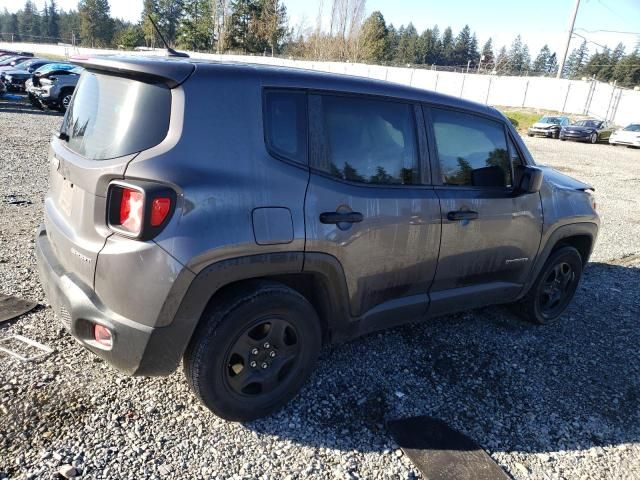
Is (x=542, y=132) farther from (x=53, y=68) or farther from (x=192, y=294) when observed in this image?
(x=192, y=294)

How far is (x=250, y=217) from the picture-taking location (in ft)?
7.88

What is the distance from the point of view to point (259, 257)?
2447mm

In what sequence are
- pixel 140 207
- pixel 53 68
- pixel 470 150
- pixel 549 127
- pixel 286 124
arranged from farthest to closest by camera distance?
pixel 549 127
pixel 53 68
pixel 470 150
pixel 286 124
pixel 140 207

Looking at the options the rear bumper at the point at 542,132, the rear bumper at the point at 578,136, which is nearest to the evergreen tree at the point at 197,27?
the rear bumper at the point at 542,132

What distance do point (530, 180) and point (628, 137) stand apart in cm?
2941

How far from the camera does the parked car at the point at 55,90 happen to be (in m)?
17.1

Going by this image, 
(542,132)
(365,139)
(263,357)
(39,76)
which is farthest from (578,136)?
(263,357)

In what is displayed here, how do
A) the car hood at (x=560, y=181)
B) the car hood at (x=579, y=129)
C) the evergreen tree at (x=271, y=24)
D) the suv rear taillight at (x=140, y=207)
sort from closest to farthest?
the suv rear taillight at (x=140, y=207), the car hood at (x=560, y=181), the car hood at (x=579, y=129), the evergreen tree at (x=271, y=24)

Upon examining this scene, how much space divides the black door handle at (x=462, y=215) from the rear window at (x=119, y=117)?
1876 millimetres

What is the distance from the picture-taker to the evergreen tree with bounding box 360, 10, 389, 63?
57228 millimetres

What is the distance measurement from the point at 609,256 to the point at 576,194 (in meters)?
3.14

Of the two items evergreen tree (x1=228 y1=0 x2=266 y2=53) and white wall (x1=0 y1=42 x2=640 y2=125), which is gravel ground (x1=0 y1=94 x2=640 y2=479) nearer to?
white wall (x1=0 y1=42 x2=640 y2=125)

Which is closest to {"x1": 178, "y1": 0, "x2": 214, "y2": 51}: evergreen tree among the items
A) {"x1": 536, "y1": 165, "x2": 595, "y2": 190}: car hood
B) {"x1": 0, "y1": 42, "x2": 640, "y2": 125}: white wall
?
{"x1": 0, "y1": 42, "x2": 640, "y2": 125}: white wall

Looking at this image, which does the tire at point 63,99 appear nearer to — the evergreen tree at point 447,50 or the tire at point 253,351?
the tire at point 253,351
